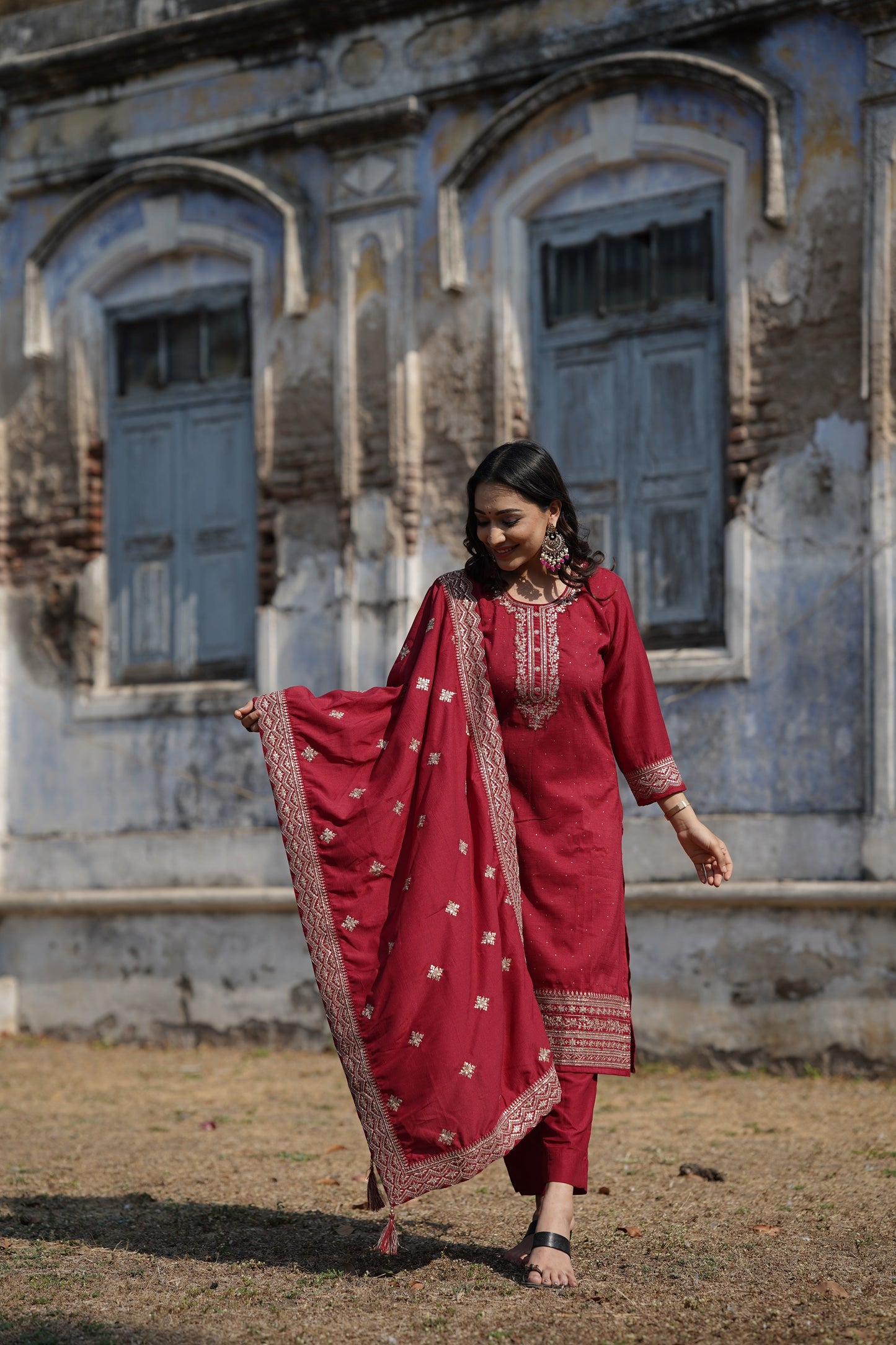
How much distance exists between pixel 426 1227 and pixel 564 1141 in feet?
2.51

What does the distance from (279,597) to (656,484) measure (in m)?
2.07

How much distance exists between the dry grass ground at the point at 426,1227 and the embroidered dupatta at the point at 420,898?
345 millimetres

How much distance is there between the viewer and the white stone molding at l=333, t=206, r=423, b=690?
762 cm

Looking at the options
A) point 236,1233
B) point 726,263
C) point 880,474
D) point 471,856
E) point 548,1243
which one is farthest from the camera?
point 726,263

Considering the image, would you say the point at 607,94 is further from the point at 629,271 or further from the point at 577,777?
the point at 577,777

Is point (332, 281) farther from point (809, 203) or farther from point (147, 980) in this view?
point (147, 980)

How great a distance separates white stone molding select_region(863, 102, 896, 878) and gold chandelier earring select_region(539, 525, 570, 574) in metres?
3.05

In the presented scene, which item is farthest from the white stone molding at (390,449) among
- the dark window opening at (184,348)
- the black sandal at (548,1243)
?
the black sandal at (548,1243)

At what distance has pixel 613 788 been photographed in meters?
3.73

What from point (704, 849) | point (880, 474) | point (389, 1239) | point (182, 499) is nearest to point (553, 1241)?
point (389, 1239)

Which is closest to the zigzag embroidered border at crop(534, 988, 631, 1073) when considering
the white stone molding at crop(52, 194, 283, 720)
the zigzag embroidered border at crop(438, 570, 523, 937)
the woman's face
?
the zigzag embroidered border at crop(438, 570, 523, 937)

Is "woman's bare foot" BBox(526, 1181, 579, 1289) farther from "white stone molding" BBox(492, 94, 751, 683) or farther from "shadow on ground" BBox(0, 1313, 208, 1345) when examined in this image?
"white stone molding" BBox(492, 94, 751, 683)

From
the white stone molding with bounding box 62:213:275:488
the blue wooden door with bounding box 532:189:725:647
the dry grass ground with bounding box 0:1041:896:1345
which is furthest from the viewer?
the white stone molding with bounding box 62:213:275:488

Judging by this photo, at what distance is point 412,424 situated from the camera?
7648 millimetres
